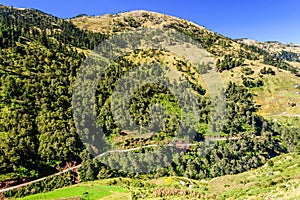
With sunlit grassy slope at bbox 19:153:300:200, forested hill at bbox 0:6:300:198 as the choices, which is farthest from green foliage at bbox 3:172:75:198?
forested hill at bbox 0:6:300:198

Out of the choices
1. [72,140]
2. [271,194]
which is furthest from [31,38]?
[271,194]

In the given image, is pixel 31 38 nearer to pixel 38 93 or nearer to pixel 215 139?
pixel 38 93

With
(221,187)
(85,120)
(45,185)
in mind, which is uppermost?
(85,120)

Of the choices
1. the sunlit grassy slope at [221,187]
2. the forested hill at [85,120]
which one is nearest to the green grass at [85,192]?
the sunlit grassy slope at [221,187]

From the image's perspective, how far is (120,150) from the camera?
88.8 metres

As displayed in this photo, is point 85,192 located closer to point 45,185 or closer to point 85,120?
point 45,185

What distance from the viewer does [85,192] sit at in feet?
205

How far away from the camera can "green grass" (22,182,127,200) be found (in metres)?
60.1

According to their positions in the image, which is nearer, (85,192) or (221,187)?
(221,187)

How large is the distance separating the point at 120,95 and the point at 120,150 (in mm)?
37614

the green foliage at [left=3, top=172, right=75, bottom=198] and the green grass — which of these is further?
the green foliage at [left=3, top=172, right=75, bottom=198]

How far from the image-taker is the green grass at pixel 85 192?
197ft

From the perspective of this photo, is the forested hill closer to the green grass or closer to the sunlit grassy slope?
the green grass

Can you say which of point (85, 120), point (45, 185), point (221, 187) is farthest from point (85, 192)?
point (85, 120)
